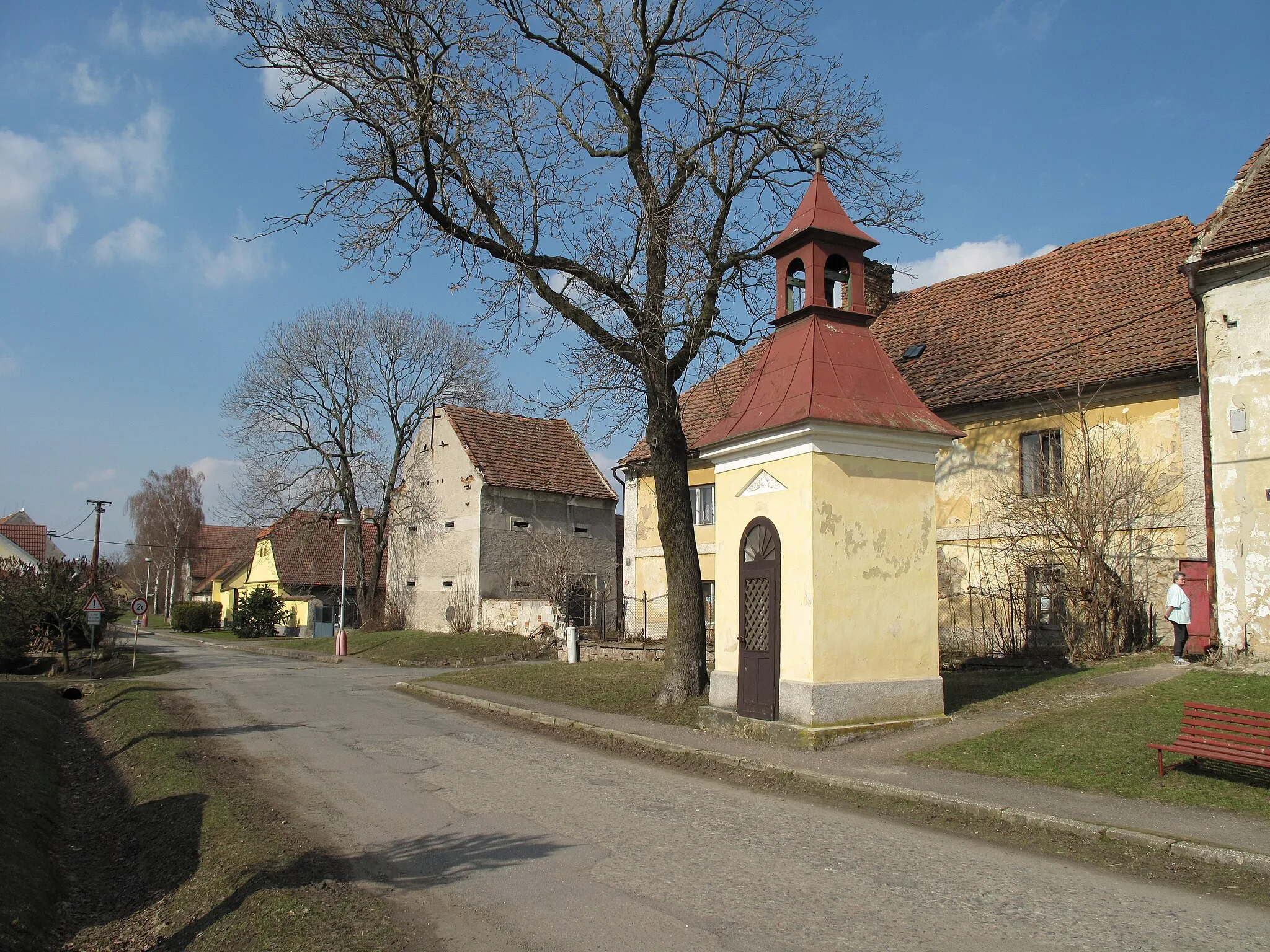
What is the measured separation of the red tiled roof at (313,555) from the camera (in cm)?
4825

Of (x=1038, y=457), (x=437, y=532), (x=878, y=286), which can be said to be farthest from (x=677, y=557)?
(x=437, y=532)

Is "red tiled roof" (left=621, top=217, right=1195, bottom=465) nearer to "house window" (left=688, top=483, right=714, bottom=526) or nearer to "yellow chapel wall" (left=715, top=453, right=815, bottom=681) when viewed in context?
"house window" (left=688, top=483, right=714, bottom=526)

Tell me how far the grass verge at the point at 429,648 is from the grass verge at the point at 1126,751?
1748 cm

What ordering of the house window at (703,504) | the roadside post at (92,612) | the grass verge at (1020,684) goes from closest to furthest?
the grass verge at (1020,684)
the roadside post at (92,612)
the house window at (703,504)

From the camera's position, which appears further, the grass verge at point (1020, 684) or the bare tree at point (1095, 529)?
the bare tree at point (1095, 529)

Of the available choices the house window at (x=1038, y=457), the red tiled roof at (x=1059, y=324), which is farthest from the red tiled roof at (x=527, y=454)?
the house window at (x=1038, y=457)

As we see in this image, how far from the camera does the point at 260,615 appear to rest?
1759 inches

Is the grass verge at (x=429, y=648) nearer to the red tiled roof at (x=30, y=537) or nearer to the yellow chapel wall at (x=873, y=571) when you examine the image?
the yellow chapel wall at (x=873, y=571)

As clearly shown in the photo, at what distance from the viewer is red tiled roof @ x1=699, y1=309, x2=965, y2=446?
11.6 metres

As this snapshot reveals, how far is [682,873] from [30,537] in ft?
252

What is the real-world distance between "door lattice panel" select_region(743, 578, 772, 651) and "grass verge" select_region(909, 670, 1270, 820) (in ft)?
8.10

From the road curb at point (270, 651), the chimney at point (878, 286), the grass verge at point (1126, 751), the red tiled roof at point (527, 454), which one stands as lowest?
the road curb at point (270, 651)

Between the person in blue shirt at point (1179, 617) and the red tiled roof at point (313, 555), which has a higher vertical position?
the red tiled roof at point (313, 555)

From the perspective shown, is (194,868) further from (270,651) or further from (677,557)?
(270,651)
